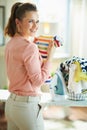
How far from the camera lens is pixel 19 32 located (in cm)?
133

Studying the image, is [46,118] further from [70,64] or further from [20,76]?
[20,76]

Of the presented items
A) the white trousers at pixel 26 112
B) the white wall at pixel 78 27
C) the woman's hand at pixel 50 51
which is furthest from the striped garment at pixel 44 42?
the white wall at pixel 78 27

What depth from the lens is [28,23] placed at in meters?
1.29

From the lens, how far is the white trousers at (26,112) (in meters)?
1.26

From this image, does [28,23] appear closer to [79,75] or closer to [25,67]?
[25,67]

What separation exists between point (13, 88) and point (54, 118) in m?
1.77

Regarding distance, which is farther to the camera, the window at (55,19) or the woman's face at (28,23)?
the window at (55,19)

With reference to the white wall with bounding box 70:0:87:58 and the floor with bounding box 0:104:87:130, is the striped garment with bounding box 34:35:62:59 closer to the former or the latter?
the floor with bounding box 0:104:87:130

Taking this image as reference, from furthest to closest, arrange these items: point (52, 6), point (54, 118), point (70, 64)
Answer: point (52, 6) < point (54, 118) < point (70, 64)

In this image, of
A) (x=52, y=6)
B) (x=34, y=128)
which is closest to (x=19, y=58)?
(x=34, y=128)

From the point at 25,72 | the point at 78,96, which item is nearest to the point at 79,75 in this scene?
the point at 78,96

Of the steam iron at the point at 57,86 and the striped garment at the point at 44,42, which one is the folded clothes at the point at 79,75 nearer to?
the steam iron at the point at 57,86

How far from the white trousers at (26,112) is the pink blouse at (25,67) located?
3 centimetres

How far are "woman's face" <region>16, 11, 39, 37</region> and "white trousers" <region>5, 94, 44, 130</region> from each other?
31 cm
